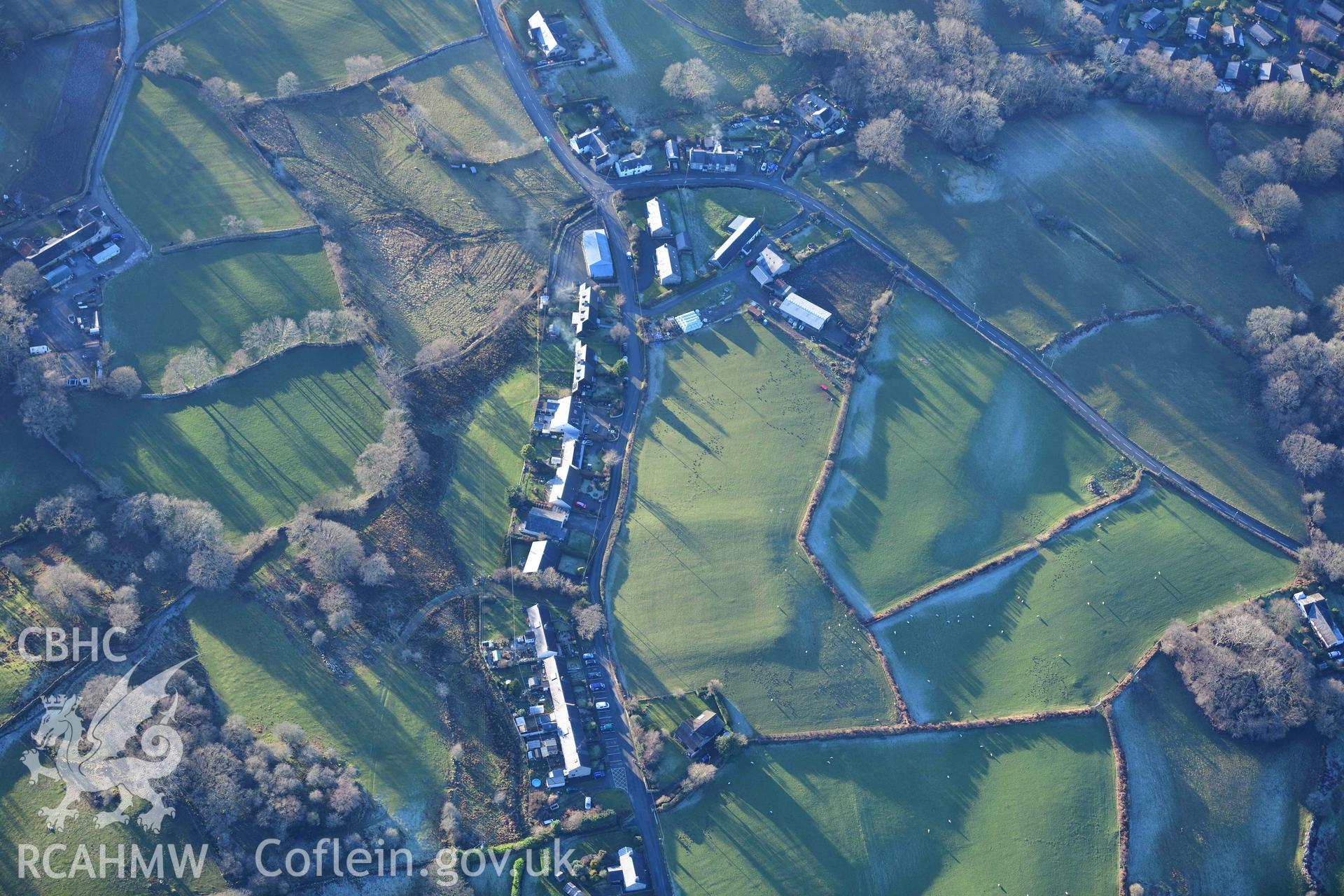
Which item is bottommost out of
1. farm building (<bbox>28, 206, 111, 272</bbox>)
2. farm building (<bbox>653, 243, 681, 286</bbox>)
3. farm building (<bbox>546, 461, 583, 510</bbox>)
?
farm building (<bbox>546, 461, 583, 510</bbox>)

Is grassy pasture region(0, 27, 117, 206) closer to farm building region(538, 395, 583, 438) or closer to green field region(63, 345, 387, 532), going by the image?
green field region(63, 345, 387, 532)

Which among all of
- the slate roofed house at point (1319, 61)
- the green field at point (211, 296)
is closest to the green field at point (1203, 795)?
the slate roofed house at point (1319, 61)

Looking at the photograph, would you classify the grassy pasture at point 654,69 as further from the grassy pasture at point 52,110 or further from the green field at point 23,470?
the green field at point 23,470

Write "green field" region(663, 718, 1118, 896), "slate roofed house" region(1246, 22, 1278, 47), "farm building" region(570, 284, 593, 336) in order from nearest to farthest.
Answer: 1. "green field" region(663, 718, 1118, 896)
2. "farm building" region(570, 284, 593, 336)
3. "slate roofed house" region(1246, 22, 1278, 47)

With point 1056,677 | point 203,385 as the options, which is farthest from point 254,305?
point 1056,677

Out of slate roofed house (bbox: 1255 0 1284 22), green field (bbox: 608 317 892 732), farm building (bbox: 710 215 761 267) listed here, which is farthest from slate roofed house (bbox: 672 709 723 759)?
slate roofed house (bbox: 1255 0 1284 22)
